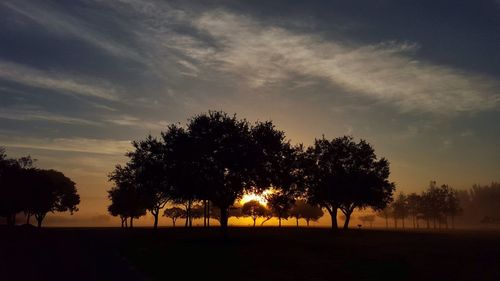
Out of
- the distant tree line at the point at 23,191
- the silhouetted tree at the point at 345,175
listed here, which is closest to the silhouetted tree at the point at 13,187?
the distant tree line at the point at 23,191

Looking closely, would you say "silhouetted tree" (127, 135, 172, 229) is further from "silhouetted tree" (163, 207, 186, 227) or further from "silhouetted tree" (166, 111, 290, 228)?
"silhouetted tree" (163, 207, 186, 227)

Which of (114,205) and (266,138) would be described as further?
(114,205)

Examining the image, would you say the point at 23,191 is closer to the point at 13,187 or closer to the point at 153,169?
the point at 13,187

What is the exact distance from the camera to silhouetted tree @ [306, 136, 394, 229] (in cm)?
9081

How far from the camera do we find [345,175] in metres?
90.9

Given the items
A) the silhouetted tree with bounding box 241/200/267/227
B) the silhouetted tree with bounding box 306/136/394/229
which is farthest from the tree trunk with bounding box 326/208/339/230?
the silhouetted tree with bounding box 241/200/267/227

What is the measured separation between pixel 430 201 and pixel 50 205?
14702 centimetres

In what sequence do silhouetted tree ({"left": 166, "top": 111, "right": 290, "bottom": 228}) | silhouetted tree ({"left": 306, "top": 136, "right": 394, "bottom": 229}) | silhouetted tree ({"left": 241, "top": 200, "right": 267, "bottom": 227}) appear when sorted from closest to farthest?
silhouetted tree ({"left": 166, "top": 111, "right": 290, "bottom": 228})
silhouetted tree ({"left": 306, "top": 136, "right": 394, "bottom": 229})
silhouetted tree ({"left": 241, "top": 200, "right": 267, "bottom": 227})

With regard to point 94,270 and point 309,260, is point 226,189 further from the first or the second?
point 94,270

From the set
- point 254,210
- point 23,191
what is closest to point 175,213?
point 254,210

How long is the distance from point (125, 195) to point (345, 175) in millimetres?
54714

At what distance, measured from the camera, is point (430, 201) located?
586 feet

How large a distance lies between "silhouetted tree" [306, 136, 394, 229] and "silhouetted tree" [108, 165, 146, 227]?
38.6 meters

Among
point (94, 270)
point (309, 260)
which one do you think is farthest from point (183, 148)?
point (94, 270)
